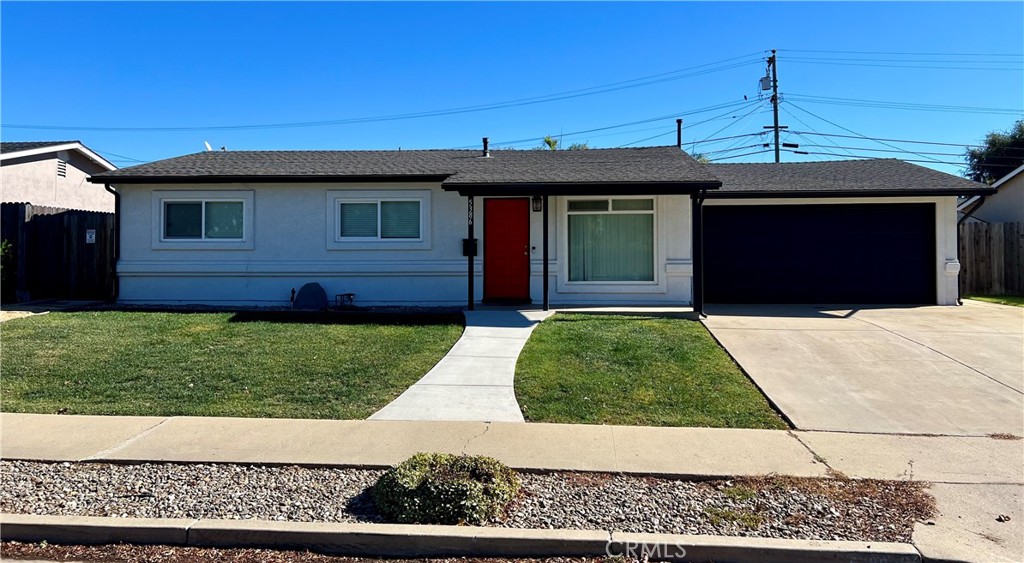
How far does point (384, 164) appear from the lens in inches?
577

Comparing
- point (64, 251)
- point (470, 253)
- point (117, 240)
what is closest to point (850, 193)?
point (470, 253)

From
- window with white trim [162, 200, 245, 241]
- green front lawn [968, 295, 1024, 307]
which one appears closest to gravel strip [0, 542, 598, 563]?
window with white trim [162, 200, 245, 241]

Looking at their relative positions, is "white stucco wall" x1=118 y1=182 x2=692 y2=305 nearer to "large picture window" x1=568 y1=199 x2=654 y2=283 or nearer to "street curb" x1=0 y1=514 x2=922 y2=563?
"large picture window" x1=568 y1=199 x2=654 y2=283

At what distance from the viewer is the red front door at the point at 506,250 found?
13.7m

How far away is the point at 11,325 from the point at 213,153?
7501mm

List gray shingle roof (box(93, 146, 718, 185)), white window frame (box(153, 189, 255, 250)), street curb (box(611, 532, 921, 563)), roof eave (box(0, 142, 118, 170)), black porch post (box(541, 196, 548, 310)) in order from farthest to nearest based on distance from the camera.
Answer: roof eave (box(0, 142, 118, 170)) < white window frame (box(153, 189, 255, 250)) < gray shingle roof (box(93, 146, 718, 185)) < black porch post (box(541, 196, 548, 310)) < street curb (box(611, 532, 921, 563))

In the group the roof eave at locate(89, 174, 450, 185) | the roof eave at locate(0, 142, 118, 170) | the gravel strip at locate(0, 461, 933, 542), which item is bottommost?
the gravel strip at locate(0, 461, 933, 542)

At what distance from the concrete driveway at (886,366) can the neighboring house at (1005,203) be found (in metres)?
8.51

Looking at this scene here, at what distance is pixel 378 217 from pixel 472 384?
7.29 metres

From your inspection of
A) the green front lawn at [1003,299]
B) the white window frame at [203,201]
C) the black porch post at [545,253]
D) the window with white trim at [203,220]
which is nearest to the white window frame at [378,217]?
the white window frame at [203,201]

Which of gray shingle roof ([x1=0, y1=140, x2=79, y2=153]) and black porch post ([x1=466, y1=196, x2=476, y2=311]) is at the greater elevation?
gray shingle roof ([x1=0, y1=140, x2=79, y2=153])

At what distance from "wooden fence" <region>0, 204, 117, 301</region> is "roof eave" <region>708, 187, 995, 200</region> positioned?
14304 millimetres

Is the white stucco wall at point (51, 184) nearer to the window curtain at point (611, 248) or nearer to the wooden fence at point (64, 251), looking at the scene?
the wooden fence at point (64, 251)

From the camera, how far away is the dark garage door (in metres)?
14.0
